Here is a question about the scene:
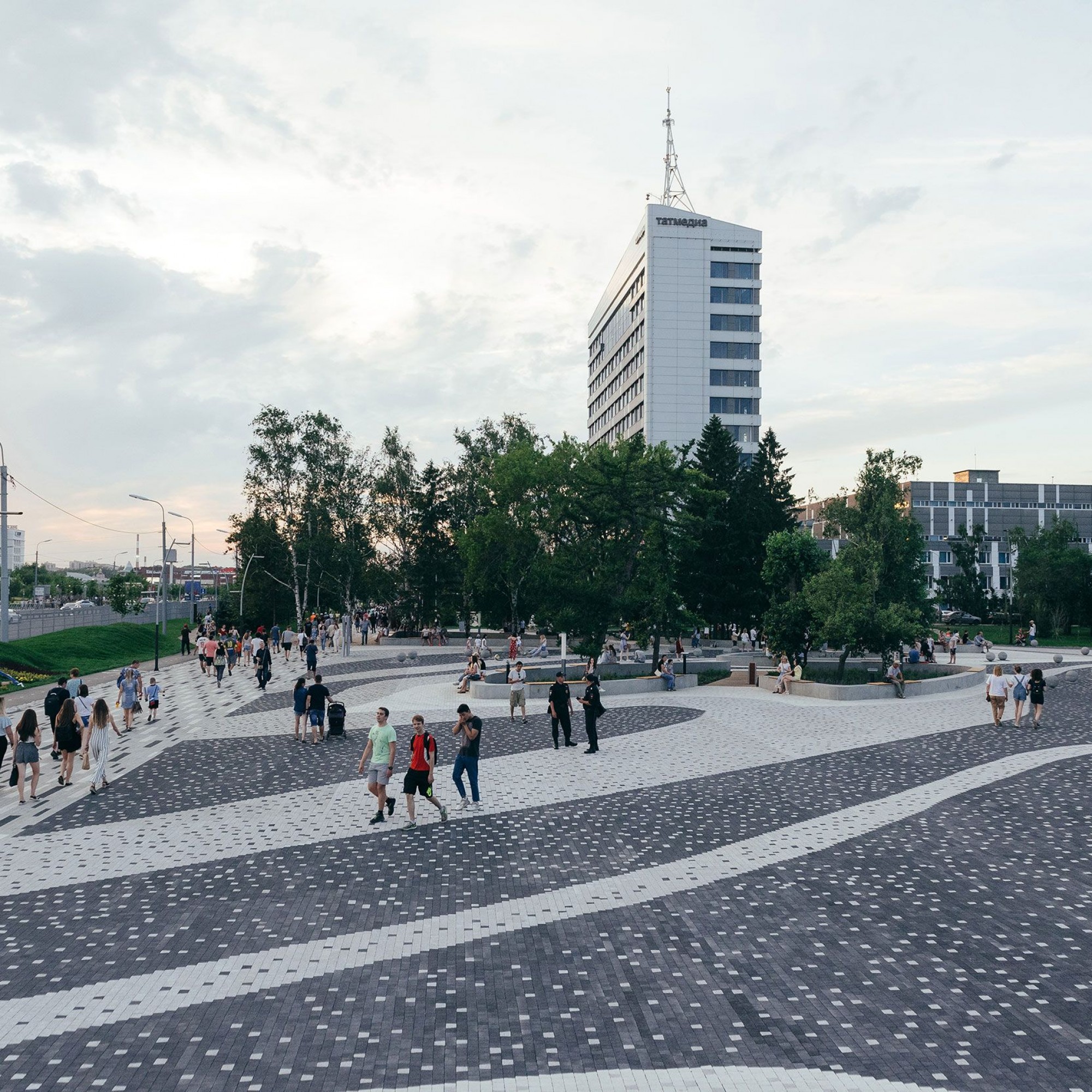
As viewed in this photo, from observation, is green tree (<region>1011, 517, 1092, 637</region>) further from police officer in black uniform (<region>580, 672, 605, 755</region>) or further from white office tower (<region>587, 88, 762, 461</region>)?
police officer in black uniform (<region>580, 672, 605, 755</region>)

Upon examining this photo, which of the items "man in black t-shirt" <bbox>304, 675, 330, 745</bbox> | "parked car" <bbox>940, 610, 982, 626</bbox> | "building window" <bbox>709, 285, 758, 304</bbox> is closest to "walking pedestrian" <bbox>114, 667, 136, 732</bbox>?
"man in black t-shirt" <bbox>304, 675, 330, 745</bbox>

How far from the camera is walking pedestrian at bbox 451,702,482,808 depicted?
13.8 meters

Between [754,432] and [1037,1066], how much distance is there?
271 feet

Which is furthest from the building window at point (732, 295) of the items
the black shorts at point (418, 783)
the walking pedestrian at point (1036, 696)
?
the black shorts at point (418, 783)

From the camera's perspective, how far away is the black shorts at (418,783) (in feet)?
42.8

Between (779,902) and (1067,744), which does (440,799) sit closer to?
(779,902)

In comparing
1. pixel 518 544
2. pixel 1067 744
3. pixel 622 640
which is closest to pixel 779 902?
pixel 1067 744

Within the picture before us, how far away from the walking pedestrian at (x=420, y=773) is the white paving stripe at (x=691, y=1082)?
6.91 metres

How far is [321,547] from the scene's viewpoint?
185 ft

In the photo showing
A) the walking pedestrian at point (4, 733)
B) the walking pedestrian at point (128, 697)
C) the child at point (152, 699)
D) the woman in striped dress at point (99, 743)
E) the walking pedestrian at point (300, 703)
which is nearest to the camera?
the woman in striped dress at point (99, 743)

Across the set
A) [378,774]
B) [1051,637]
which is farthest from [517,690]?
[1051,637]

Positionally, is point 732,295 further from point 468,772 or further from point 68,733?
point 68,733

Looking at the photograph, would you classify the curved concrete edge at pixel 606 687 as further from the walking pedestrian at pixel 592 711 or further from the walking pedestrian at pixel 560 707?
the walking pedestrian at pixel 592 711

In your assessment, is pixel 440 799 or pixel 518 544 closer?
pixel 440 799
